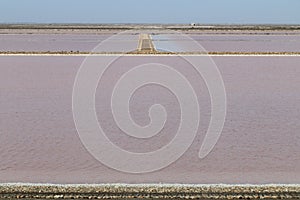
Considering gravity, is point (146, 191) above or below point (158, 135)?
below

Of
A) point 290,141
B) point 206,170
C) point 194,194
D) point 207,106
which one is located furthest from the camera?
point 207,106

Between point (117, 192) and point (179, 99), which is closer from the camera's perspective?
point (117, 192)

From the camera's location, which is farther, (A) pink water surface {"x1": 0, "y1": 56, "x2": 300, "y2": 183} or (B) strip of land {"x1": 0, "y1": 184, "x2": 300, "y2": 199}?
(A) pink water surface {"x1": 0, "y1": 56, "x2": 300, "y2": 183}

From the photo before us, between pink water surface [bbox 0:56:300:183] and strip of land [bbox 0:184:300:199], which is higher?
pink water surface [bbox 0:56:300:183]

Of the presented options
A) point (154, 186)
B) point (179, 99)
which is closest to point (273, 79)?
point (179, 99)

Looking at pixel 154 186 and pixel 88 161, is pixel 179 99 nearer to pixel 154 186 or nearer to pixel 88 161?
pixel 88 161

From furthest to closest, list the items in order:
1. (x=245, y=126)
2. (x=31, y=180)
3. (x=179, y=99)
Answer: (x=179, y=99), (x=245, y=126), (x=31, y=180)

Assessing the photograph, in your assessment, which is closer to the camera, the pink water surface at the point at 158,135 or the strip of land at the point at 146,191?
the strip of land at the point at 146,191

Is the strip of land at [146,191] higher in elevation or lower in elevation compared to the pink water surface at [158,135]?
lower

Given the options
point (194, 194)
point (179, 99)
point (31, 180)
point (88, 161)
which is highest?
point (179, 99)

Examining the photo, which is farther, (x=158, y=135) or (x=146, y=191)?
(x=158, y=135)

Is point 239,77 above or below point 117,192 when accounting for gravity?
above
